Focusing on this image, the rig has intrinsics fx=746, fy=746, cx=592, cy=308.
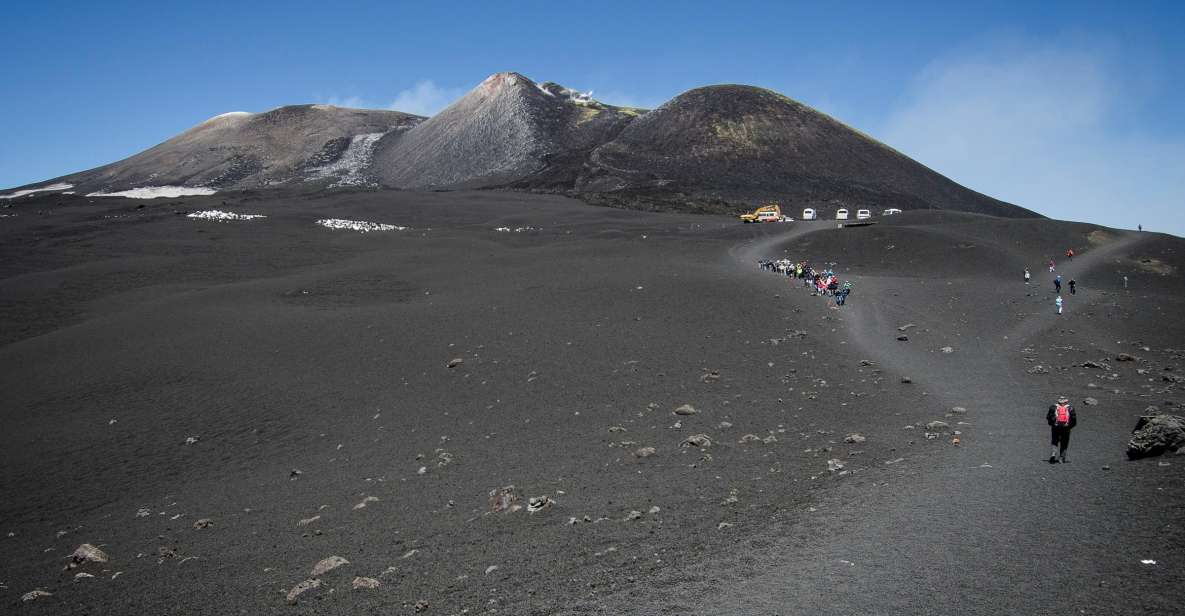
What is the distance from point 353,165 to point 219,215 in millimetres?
49381

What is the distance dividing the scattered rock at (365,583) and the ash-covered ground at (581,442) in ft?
0.35

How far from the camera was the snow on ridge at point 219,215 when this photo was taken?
52.2 metres

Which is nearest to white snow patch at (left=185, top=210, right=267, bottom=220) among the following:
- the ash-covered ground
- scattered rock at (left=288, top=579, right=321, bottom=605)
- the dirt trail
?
the ash-covered ground

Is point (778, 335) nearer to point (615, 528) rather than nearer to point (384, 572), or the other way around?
point (615, 528)

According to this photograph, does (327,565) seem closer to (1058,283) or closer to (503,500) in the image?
(503,500)

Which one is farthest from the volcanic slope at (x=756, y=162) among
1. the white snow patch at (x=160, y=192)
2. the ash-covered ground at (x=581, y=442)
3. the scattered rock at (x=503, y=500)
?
the scattered rock at (x=503, y=500)

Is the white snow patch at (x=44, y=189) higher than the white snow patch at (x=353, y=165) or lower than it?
lower

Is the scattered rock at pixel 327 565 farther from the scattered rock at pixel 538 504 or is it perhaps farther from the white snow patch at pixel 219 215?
the white snow patch at pixel 219 215

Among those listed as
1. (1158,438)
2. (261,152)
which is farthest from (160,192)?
(1158,438)

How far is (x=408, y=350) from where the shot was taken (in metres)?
21.8

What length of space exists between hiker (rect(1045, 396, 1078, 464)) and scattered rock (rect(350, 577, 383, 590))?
9833mm

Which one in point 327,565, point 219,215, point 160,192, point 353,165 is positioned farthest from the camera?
point 353,165

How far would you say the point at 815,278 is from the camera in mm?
31234

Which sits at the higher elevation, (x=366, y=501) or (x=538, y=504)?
(x=538, y=504)
